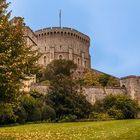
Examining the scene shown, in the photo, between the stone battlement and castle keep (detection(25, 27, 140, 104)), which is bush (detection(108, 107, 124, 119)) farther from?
the stone battlement

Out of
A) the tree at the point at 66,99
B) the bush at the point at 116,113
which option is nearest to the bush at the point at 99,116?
the tree at the point at 66,99

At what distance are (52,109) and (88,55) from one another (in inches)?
2335

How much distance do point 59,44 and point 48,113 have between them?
53693 mm

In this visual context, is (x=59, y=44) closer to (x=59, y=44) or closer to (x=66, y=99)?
(x=59, y=44)

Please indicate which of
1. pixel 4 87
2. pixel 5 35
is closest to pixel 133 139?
pixel 4 87

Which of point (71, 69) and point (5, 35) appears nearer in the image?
point (5, 35)

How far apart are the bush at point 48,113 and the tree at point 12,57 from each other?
2859cm

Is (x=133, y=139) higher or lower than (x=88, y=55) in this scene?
lower

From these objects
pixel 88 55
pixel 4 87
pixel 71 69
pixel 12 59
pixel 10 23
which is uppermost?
pixel 88 55

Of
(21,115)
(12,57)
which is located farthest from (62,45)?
(12,57)

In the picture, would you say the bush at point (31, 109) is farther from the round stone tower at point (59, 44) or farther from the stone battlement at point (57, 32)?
the stone battlement at point (57, 32)

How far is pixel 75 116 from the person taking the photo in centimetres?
5056

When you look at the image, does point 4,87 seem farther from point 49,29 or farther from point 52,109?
point 49,29

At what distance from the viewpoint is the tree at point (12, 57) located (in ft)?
60.1
